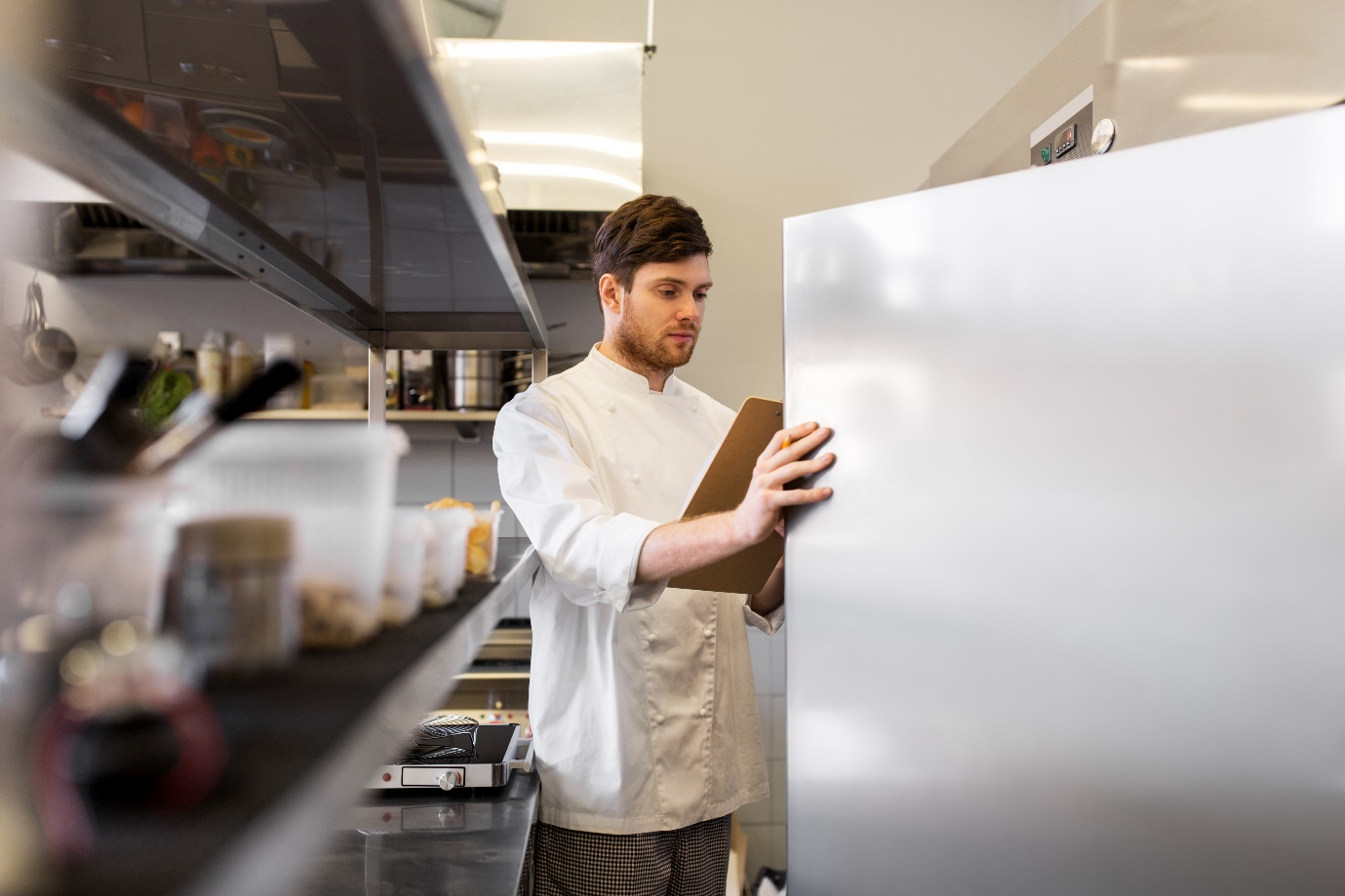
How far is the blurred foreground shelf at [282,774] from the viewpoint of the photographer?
28 centimetres

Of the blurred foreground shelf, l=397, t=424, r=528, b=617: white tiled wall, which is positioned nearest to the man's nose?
the blurred foreground shelf

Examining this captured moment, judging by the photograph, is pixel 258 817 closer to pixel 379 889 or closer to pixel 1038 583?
pixel 1038 583

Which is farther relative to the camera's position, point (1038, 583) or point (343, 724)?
point (1038, 583)

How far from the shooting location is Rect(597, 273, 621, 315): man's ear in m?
1.52

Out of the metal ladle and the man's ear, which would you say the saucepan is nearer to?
the metal ladle

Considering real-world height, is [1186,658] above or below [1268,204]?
below

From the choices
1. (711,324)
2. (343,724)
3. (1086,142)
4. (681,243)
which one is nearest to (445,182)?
(343,724)

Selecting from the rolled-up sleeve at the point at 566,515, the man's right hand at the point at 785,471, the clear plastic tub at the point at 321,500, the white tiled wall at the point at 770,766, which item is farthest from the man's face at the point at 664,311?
the white tiled wall at the point at 770,766

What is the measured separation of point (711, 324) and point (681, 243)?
1396mm

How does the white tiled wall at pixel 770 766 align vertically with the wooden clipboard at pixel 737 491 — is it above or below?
below

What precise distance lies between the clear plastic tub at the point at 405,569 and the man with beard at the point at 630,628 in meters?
0.38

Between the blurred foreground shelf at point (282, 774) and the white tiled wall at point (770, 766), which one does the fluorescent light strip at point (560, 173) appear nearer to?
the white tiled wall at point (770, 766)

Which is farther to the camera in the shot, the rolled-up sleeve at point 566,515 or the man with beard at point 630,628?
the man with beard at point 630,628

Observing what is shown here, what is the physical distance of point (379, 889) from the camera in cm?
104
